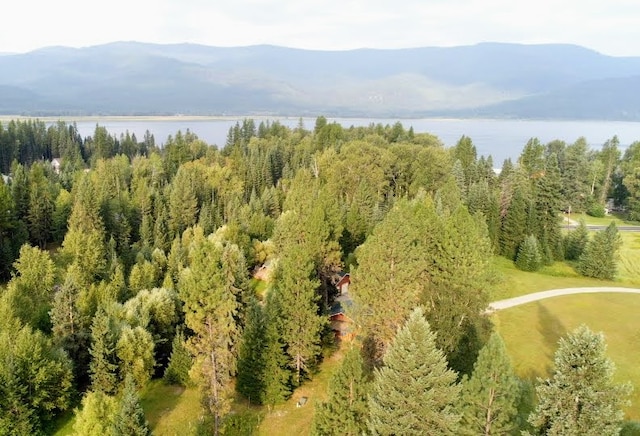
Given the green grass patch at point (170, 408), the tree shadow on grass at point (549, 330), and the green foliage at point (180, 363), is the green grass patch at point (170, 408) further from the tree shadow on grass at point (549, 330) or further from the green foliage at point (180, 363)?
the tree shadow on grass at point (549, 330)

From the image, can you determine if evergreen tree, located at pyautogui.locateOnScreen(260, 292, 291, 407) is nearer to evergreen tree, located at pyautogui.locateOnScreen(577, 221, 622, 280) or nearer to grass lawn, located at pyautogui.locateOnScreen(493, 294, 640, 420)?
grass lawn, located at pyautogui.locateOnScreen(493, 294, 640, 420)

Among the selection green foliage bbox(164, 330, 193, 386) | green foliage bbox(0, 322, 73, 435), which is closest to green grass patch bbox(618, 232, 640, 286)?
green foliage bbox(164, 330, 193, 386)

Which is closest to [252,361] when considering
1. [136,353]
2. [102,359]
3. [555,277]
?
[136,353]

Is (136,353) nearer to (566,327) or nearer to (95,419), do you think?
(95,419)

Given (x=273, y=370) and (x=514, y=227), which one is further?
(x=514, y=227)

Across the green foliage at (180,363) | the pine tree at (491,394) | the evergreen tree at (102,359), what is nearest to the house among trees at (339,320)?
the green foliage at (180,363)

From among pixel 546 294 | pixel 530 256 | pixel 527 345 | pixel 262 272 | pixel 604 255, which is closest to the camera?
pixel 527 345
